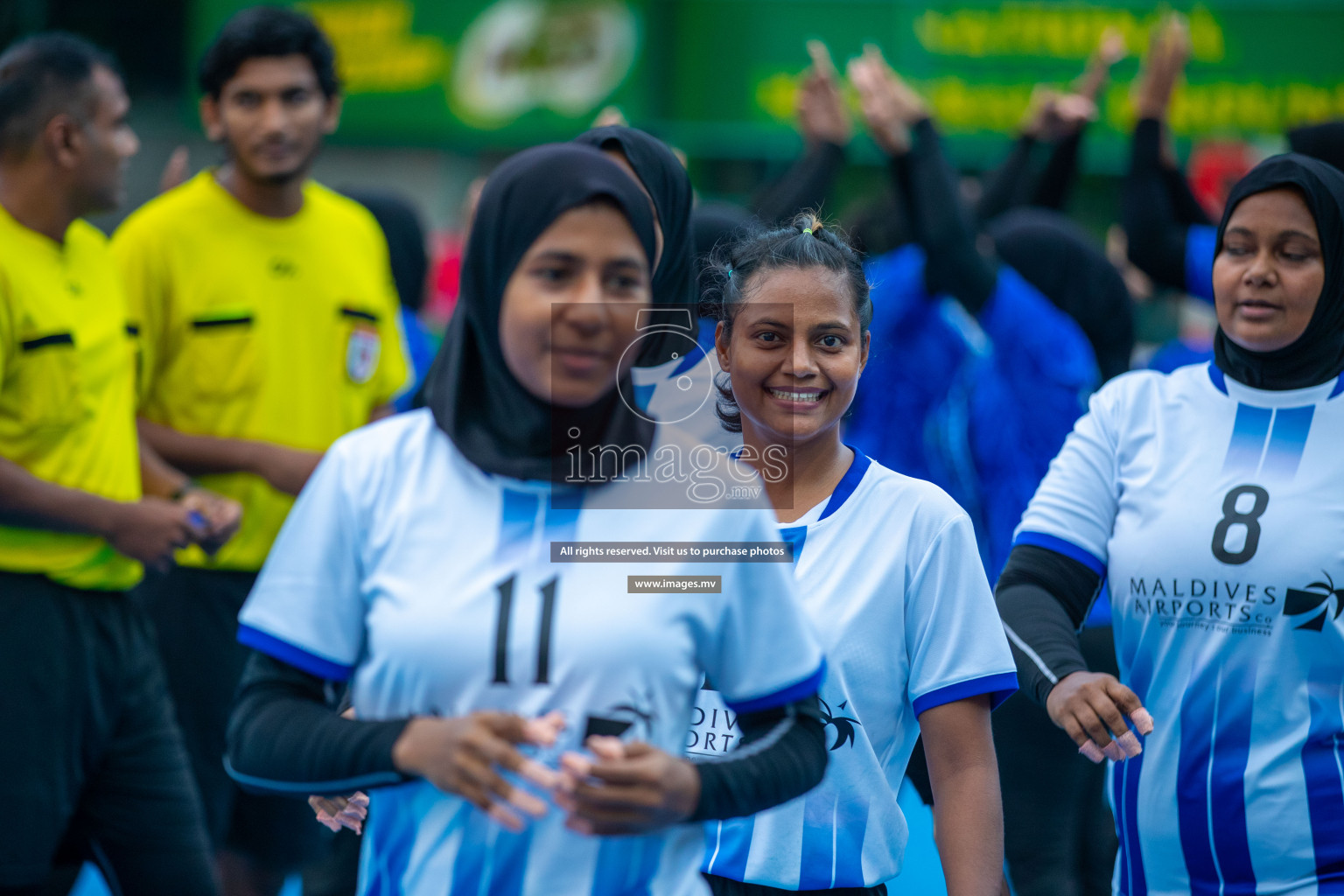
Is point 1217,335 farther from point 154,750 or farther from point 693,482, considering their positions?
point 154,750

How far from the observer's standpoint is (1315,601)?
246 centimetres

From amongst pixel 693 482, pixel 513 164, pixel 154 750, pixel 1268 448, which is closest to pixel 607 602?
pixel 693 482

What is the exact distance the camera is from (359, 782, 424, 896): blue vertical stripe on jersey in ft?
5.88

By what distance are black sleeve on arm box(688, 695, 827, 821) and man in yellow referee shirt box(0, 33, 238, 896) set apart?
1884 mm

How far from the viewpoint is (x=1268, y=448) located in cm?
258

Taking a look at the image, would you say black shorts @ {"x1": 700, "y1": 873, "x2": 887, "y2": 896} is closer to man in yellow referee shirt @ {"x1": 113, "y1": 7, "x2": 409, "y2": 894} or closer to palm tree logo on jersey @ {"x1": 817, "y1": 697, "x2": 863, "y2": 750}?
palm tree logo on jersey @ {"x1": 817, "y1": 697, "x2": 863, "y2": 750}

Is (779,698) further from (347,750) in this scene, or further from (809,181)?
(809,181)

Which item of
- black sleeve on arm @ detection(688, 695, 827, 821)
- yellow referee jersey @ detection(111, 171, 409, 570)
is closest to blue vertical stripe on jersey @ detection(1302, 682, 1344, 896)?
black sleeve on arm @ detection(688, 695, 827, 821)

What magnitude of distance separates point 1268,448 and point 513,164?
61.8 inches

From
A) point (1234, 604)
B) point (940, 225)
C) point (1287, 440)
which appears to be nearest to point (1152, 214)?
point (940, 225)

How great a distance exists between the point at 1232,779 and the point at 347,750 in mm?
1654

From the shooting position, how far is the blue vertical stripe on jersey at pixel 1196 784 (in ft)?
8.31

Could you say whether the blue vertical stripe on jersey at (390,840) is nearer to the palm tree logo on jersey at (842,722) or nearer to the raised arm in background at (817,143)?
the palm tree logo on jersey at (842,722)

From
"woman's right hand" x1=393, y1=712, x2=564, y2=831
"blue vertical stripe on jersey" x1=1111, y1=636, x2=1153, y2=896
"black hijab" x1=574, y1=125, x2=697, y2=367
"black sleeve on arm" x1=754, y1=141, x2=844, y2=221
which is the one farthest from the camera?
"black sleeve on arm" x1=754, y1=141, x2=844, y2=221
